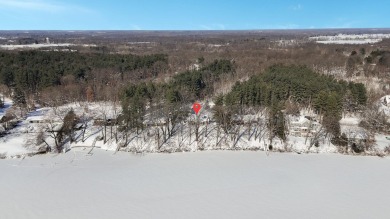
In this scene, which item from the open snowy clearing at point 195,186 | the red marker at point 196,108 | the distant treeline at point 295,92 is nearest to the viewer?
the open snowy clearing at point 195,186

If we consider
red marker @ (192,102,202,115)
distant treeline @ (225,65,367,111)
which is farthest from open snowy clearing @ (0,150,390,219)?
red marker @ (192,102,202,115)

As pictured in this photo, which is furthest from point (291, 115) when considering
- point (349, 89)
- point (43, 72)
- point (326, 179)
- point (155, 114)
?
point (43, 72)

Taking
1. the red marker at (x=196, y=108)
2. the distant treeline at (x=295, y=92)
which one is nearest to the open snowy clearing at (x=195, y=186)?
the distant treeline at (x=295, y=92)

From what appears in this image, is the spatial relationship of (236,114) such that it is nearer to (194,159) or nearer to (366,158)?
(194,159)

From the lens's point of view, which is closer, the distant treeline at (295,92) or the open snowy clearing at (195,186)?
the open snowy clearing at (195,186)

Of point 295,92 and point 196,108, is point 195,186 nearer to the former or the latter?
point 196,108

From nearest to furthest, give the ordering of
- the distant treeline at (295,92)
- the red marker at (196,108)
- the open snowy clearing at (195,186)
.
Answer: the open snowy clearing at (195,186) → the distant treeline at (295,92) → the red marker at (196,108)

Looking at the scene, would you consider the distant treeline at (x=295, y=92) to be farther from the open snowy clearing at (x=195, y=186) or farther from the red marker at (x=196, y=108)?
the open snowy clearing at (x=195, y=186)

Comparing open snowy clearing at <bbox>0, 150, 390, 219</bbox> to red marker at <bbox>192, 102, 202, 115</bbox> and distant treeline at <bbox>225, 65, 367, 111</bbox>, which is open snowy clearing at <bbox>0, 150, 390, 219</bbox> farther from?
red marker at <bbox>192, 102, 202, 115</bbox>

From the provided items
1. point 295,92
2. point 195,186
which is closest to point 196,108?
point 295,92
